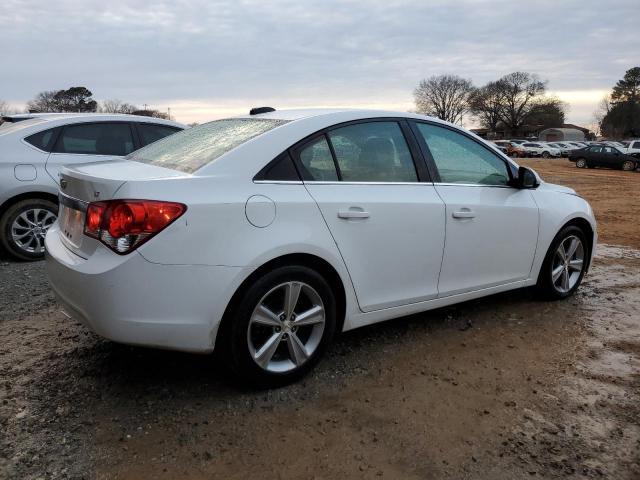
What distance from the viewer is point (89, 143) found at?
638 centimetres

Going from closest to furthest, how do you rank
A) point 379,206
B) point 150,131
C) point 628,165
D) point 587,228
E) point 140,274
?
point 140,274, point 379,206, point 587,228, point 150,131, point 628,165

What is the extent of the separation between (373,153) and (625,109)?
10297 centimetres

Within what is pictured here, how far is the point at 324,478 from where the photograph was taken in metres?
2.37

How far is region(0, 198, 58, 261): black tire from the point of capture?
582cm

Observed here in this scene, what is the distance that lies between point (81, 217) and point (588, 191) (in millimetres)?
16976

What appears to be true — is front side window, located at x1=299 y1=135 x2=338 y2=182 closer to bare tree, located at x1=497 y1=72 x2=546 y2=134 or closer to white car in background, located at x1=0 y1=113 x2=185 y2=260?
white car in background, located at x1=0 y1=113 x2=185 y2=260

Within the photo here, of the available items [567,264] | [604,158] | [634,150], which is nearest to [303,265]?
[567,264]

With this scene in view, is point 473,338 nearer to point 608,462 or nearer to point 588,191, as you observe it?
point 608,462

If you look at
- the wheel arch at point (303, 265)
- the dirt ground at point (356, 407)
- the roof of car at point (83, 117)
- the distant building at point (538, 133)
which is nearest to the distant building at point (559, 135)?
the distant building at point (538, 133)

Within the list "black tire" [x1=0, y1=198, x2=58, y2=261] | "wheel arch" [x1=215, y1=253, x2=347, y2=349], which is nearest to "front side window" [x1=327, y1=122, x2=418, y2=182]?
"wheel arch" [x1=215, y1=253, x2=347, y2=349]

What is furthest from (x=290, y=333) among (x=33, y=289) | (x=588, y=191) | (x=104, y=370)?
(x=588, y=191)

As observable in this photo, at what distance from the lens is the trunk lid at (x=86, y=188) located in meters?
2.75

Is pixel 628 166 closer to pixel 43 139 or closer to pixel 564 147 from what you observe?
pixel 564 147

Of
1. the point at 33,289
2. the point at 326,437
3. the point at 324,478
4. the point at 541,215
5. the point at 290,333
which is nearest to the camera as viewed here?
the point at 324,478
